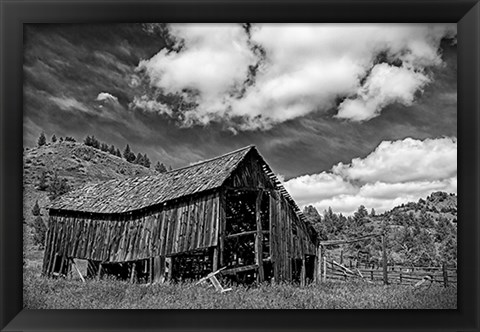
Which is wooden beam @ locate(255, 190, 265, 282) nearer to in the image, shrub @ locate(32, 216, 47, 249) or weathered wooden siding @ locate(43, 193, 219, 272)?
weathered wooden siding @ locate(43, 193, 219, 272)

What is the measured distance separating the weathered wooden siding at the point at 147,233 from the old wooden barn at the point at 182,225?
0.06 ft

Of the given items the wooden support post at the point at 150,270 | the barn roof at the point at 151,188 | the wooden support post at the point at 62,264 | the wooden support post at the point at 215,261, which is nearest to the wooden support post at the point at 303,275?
the wooden support post at the point at 215,261

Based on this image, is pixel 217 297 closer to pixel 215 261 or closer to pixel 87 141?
pixel 215 261

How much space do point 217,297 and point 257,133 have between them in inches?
98.2

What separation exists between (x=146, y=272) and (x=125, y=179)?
1.74 metres

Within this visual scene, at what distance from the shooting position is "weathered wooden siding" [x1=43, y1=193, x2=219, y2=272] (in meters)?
11.0

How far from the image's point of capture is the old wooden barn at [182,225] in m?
10.4

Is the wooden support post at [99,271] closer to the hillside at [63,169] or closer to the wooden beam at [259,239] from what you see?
the hillside at [63,169]

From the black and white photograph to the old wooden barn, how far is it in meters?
0.74

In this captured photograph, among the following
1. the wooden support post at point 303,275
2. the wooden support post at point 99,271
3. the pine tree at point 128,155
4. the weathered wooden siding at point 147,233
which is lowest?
the wooden support post at point 303,275
